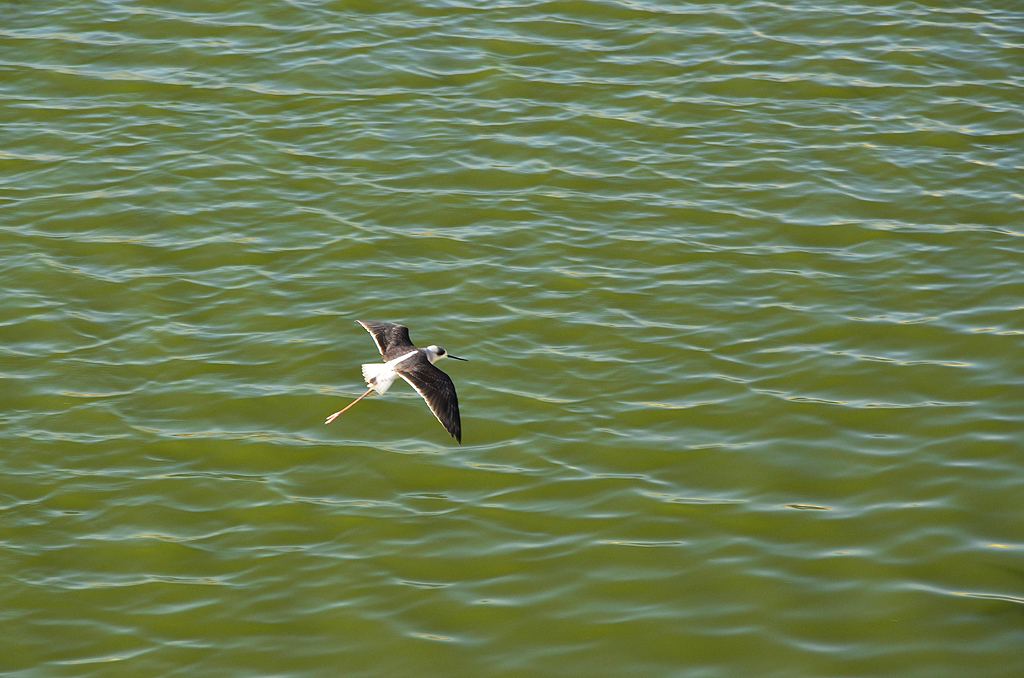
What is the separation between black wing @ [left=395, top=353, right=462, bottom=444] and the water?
0.29m

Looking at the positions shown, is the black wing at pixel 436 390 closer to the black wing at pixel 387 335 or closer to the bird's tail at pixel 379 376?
the bird's tail at pixel 379 376

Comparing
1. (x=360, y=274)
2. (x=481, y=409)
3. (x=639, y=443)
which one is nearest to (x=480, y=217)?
(x=360, y=274)

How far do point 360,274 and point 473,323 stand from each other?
1.17 m

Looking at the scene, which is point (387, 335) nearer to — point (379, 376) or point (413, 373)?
point (379, 376)

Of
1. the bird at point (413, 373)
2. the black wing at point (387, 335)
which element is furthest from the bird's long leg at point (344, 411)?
the black wing at point (387, 335)

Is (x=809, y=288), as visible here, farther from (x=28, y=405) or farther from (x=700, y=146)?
(x=28, y=405)

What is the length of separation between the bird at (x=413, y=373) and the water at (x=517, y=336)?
29 cm

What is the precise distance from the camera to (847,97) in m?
11.6

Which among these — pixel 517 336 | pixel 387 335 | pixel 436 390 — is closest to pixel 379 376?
pixel 436 390

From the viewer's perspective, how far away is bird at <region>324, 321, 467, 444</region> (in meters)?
7.32

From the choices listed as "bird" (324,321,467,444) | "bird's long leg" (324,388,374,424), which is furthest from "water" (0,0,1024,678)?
"bird" (324,321,467,444)

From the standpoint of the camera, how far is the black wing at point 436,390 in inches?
285

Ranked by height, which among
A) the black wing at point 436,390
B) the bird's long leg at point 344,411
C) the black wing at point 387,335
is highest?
the black wing at point 387,335

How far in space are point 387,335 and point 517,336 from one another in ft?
3.48
